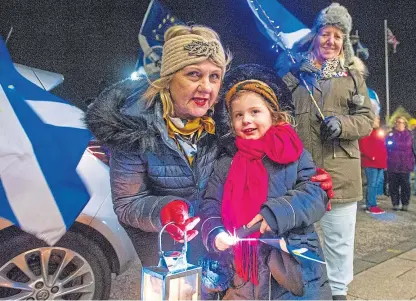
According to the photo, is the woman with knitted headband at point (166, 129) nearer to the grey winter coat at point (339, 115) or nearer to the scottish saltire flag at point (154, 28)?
the grey winter coat at point (339, 115)

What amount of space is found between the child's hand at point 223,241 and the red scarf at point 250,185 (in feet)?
0.28

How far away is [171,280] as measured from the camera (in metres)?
1.58

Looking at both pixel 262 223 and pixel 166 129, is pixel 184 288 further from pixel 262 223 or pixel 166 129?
pixel 166 129

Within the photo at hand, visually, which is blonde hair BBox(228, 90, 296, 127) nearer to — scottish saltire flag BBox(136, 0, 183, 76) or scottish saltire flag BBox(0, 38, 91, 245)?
scottish saltire flag BBox(0, 38, 91, 245)

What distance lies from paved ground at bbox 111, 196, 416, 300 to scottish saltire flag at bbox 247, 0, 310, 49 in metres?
2.38

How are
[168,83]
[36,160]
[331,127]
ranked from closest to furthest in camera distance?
[168,83] → [36,160] → [331,127]

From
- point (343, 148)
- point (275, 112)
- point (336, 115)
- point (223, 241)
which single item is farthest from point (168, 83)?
point (343, 148)

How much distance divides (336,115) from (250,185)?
1.22m

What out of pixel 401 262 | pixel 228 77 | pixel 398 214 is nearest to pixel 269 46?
pixel 228 77

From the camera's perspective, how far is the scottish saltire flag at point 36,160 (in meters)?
2.42

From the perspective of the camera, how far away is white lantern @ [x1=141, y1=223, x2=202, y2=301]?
158 cm

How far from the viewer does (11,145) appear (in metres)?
2.41

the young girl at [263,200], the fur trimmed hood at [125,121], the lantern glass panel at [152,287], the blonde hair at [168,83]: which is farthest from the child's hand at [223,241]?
the blonde hair at [168,83]

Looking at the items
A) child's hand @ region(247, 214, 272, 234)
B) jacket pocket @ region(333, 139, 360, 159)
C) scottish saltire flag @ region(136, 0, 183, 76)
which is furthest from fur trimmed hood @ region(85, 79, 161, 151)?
scottish saltire flag @ region(136, 0, 183, 76)
